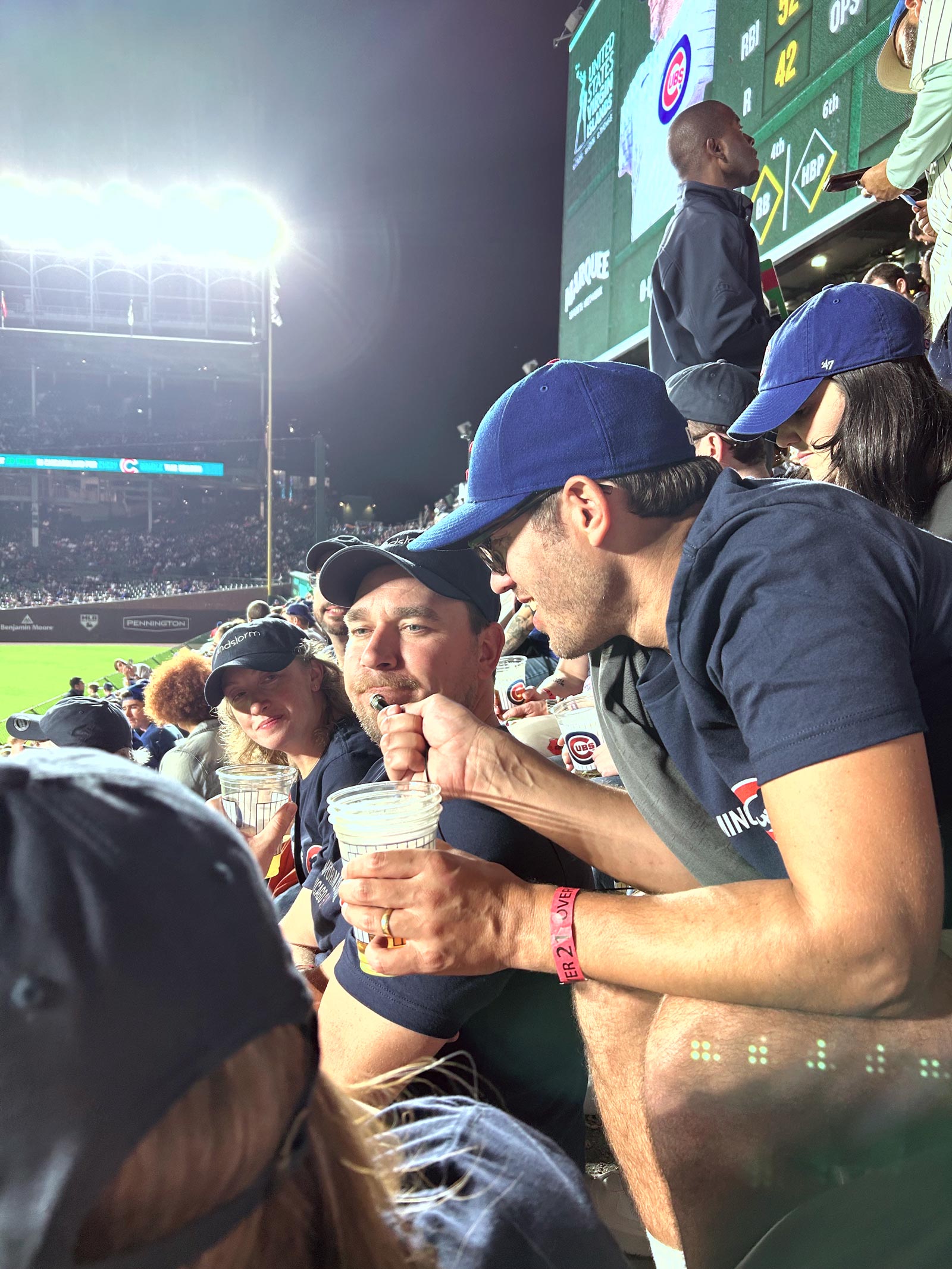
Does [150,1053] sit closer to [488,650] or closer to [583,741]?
[488,650]

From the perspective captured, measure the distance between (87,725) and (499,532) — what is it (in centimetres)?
382

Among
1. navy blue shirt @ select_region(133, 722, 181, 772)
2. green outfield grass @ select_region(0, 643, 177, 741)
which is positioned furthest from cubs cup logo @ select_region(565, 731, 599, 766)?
green outfield grass @ select_region(0, 643, 177, 741)

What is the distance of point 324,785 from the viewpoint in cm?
268

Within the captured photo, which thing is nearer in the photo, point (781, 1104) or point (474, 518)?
point (781, 1104)

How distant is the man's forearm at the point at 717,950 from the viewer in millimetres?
1103

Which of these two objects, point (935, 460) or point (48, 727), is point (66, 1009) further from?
point (48, 727)

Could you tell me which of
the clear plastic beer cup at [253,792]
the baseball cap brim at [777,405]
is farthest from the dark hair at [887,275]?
the clear plastic beer cup at [253,792]

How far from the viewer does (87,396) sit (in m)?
36.5

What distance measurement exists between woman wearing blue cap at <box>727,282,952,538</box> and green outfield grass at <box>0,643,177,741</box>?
14.3 metres

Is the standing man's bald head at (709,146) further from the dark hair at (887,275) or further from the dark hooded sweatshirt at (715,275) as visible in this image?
the dark hair at (887,275)

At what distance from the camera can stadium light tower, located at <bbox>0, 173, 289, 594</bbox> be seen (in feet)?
92.6

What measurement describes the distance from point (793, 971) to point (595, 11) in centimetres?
1333

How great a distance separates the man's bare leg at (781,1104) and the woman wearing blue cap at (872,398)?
3.69 feet

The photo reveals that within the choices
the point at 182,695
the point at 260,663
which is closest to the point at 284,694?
the point at 260,663
